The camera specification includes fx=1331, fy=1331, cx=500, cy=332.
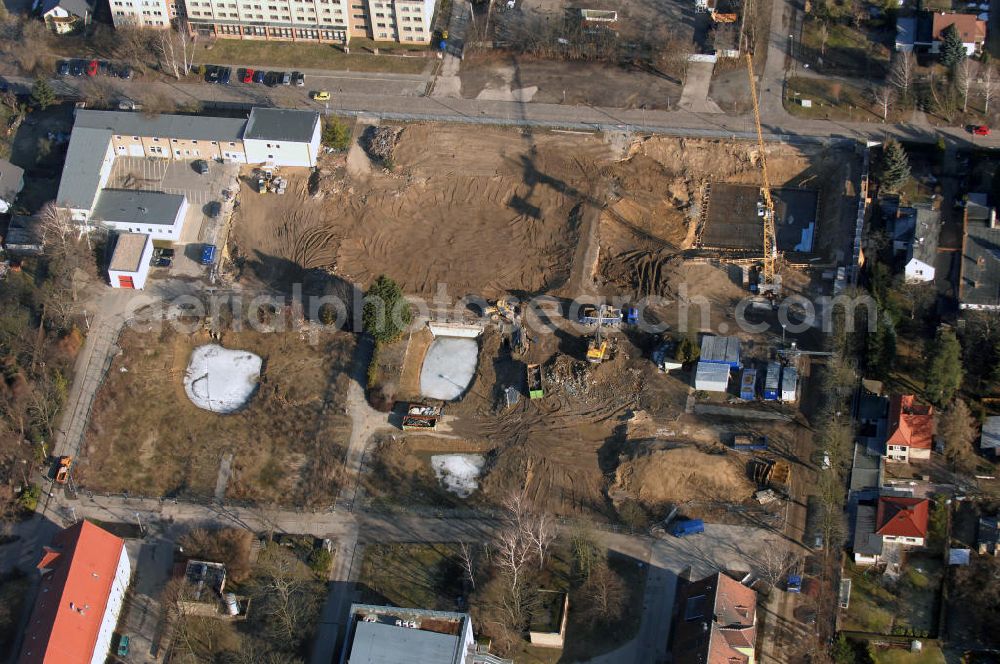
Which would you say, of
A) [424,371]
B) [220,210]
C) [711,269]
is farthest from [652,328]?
[220,210]

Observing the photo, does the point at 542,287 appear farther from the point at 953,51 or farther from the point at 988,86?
the point at 988,86

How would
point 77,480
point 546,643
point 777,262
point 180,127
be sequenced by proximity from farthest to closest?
1. point 180,127
2. point 777,262
3. point 77,480
4. point 546,643

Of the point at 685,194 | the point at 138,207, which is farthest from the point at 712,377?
the point at 138,207

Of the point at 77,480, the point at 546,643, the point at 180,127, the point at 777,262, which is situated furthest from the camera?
the point at 180,127

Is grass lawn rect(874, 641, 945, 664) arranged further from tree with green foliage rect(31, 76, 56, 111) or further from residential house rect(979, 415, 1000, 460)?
tree with green foliage rect(31, 76, 56, 111)

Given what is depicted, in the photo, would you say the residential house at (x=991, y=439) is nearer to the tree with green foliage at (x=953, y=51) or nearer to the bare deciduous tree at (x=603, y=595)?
the bare deciduous tree at (x=603, y=595)

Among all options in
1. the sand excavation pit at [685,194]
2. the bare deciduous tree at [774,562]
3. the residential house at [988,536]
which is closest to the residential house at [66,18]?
the sand excavation pit at [685,194]

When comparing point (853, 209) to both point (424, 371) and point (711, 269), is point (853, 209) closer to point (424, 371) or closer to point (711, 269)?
point (711, 269)
